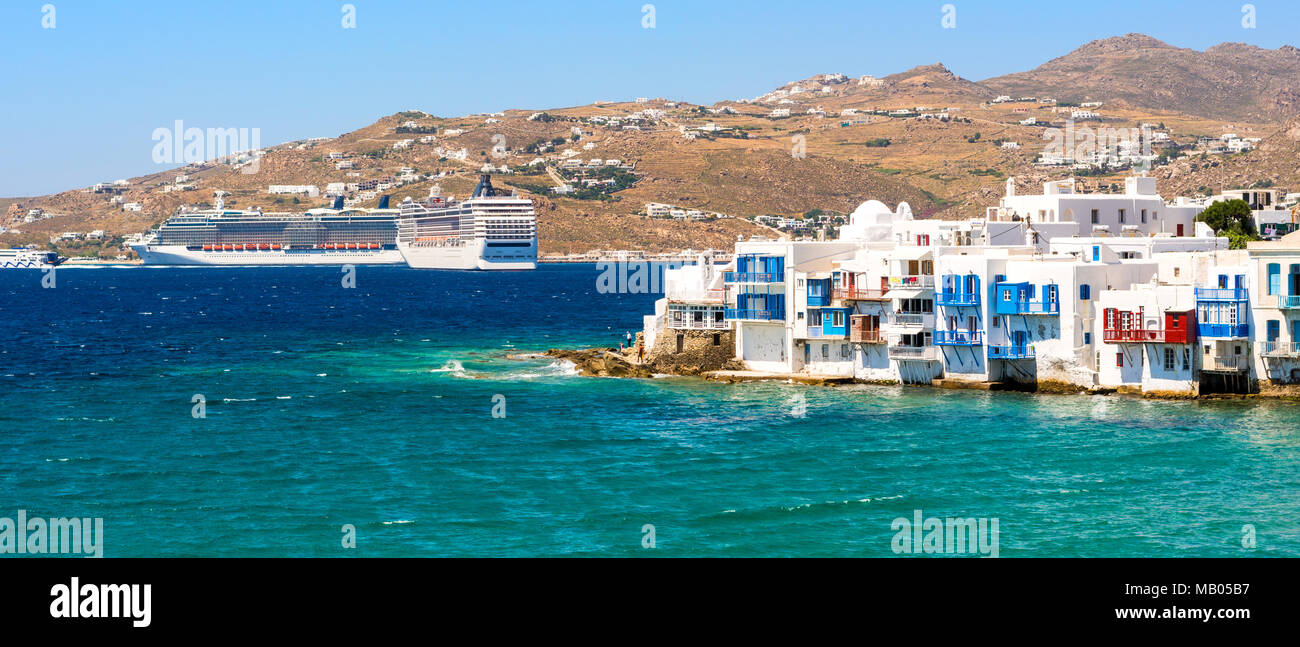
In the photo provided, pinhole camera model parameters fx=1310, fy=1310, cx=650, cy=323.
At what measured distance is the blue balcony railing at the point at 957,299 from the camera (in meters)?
49.3

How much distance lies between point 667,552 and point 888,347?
86.1 ft

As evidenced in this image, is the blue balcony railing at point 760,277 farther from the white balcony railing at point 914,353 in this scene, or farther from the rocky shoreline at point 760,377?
the white balcony railing at point 914,353

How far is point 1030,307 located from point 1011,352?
6.19ft

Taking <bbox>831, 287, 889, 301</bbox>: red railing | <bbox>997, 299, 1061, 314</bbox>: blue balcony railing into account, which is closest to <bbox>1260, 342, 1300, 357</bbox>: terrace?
<bbox>997, 299, 1061, 314</bbox>: blue balcony railing

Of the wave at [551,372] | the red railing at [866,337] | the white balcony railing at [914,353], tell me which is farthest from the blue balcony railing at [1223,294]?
the wave at [551,372]

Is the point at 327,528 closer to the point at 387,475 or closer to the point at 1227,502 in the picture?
the point at 387,475

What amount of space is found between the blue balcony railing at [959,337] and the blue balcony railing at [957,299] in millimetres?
1071

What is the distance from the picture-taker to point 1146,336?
150 ft

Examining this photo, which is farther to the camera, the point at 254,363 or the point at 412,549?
the point at 254,363

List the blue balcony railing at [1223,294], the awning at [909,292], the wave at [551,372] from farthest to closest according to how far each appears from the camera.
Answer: the wave at [551,372]
the awning at [909,292]
the blue balcony railing at [1223,294]

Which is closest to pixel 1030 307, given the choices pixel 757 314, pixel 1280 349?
pixel 1280 349

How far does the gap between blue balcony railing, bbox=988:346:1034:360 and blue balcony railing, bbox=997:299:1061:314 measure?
4.56 feet
